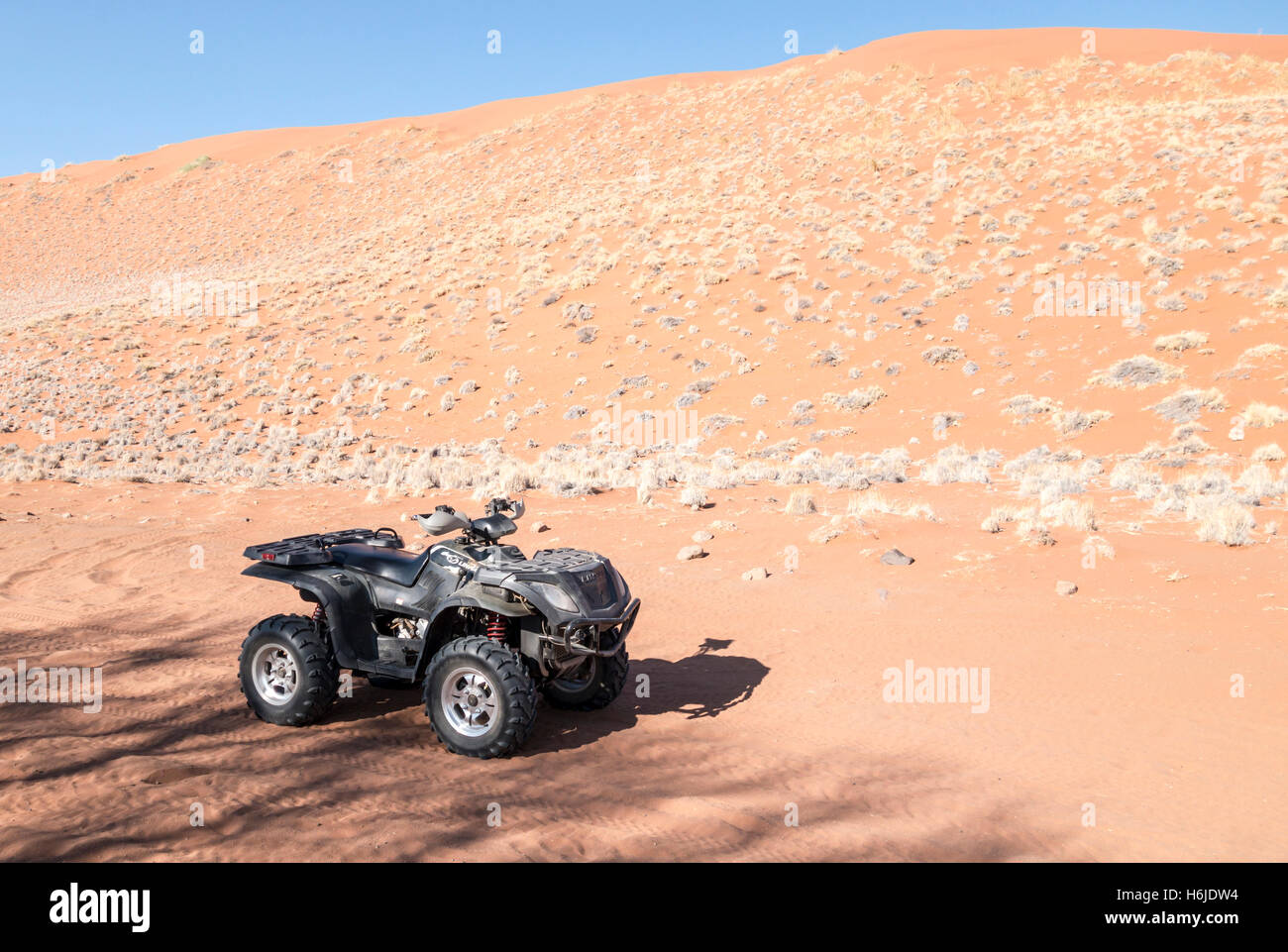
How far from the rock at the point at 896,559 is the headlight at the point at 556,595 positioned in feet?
21.5

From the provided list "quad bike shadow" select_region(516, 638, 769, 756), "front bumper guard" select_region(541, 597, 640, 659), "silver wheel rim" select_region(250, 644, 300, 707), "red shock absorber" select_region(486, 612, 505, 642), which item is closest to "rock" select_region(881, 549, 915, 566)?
"quad bike shadow" select_region(516, 638, 769, 756)

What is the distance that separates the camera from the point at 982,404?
77.8 ft

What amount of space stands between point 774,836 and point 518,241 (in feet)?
137

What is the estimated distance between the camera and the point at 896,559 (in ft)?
36.3

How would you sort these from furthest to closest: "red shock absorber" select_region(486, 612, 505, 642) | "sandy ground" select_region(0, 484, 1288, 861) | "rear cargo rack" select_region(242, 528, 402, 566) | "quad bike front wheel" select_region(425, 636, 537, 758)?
1. "rear cargo rack" select_region(242, 528, 402, 566)
2. "red shock absorber" select_region(486, 612, 505, 642)
3. "quad bike front wheel" select_region(425, 636, 537, 758)
4. "sandy ground" select_region(0, 484, 1288, 861)

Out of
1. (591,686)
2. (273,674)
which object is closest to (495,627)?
(591,686)

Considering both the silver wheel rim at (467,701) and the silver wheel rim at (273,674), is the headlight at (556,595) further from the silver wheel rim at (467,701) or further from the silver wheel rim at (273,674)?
the silver wheel rim at (273,674)

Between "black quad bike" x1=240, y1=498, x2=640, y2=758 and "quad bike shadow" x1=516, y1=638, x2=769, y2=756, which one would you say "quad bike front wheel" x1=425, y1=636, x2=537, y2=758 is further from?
"quad bike shadow" x1=516, y1=638, x2=769, y2=756

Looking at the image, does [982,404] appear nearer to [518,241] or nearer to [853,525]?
[853,525]

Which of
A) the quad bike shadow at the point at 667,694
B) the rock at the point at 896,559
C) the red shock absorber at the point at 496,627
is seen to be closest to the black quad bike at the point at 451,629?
the red shock absorber at the point at 496,627

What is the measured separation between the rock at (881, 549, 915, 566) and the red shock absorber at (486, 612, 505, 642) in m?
6.70

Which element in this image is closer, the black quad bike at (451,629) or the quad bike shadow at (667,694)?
the black quad bike at (451,629)

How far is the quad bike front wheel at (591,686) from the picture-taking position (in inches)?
263

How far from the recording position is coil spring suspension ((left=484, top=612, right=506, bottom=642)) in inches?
231
